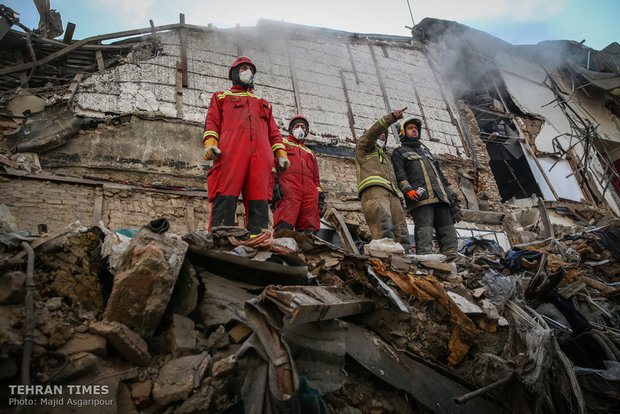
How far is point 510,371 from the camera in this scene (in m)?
2.23

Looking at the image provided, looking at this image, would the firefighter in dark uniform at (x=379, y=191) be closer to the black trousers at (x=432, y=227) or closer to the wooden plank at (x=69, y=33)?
the black trousers at (x=432, y=227)

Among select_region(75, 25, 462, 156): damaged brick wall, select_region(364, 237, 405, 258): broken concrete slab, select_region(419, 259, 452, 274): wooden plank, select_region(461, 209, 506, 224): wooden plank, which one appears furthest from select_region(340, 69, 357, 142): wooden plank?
select_region(419, 259, 452, 274): wooden plank

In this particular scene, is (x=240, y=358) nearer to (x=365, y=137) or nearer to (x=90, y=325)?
(x=90, y=325)

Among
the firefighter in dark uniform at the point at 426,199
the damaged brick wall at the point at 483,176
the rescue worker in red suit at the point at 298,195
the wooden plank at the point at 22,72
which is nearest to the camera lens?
the rescue worker in red suit at the point at 298,195

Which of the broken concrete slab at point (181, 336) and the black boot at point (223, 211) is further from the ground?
the black boot at point (223, 211)

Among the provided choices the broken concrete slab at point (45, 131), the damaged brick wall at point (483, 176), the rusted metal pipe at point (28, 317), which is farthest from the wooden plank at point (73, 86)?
the damaged brick wall at point (483, 176)

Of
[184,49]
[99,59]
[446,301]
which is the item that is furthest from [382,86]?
[446,301]

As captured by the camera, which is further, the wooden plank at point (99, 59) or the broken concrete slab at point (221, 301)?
the wooden plank at point (99, 59)

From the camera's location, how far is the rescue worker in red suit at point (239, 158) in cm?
350

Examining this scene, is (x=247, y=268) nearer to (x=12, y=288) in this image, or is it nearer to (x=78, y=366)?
(x=78, y=366)

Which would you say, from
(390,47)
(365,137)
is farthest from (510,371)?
(390,47)

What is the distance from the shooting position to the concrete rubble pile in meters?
1.65

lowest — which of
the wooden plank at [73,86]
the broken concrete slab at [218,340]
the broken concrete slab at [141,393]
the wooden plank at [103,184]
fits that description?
the broken concrete slab at [141,393]

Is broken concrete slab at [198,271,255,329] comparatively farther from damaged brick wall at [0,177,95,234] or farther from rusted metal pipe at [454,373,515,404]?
damaged brick wall at [0,177,95,234]
